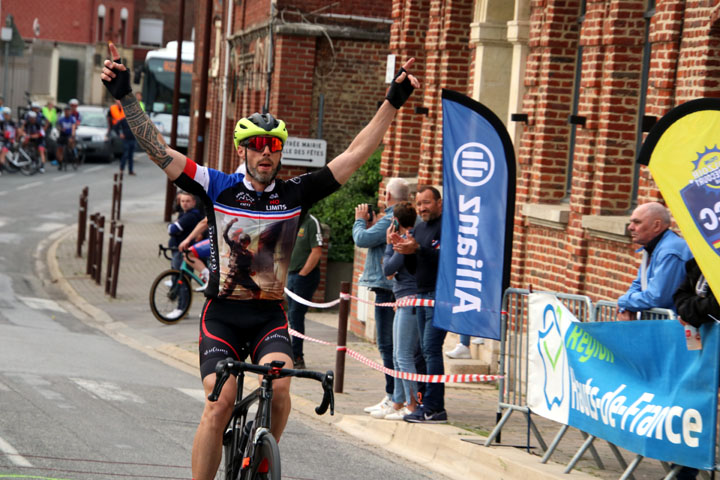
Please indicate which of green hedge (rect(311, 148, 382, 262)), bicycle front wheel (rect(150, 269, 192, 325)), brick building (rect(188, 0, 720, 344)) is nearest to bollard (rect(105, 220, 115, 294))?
bicycle front wheel (rect(150, 269, 192, 325))

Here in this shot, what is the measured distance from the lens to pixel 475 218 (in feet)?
33.9

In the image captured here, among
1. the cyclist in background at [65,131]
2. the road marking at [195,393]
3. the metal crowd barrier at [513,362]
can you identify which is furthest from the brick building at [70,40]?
the metal crowd barrier at [513,362]

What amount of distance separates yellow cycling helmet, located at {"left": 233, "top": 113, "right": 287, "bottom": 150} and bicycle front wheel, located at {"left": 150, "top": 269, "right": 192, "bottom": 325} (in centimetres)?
1172

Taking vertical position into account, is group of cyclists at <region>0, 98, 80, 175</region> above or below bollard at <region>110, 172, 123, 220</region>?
above

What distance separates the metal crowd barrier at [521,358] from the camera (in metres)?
8.55

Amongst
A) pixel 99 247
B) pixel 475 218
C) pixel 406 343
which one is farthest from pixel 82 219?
pixel 475 218

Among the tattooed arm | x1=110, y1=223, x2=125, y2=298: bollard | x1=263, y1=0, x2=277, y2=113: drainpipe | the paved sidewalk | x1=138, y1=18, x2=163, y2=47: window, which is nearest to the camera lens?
the tattooed arm

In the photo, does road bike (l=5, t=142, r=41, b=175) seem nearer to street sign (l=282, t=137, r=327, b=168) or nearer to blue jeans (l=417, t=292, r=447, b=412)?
street sign (l=282, t=137, r=327, b=168)

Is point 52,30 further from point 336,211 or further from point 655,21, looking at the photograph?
point 655,21

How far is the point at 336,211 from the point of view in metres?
20.6

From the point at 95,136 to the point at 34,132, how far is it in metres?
4.96


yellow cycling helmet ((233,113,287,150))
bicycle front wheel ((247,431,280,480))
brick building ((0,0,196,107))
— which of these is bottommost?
bicycle front wheel ((247,431,280,480))

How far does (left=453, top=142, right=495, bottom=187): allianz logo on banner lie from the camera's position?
10188 millimetres

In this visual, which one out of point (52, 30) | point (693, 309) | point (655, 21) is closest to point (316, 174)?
point (693, 309)
